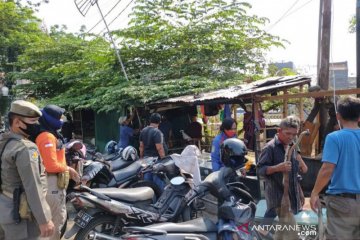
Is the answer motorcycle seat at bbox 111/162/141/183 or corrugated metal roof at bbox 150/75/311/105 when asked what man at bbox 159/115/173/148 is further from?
motorcycle seat at bbox 111/162/141/183

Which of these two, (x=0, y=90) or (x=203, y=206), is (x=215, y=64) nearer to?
(x=203, y=206)

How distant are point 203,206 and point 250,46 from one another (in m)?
8.65

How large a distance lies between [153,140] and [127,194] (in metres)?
2.26

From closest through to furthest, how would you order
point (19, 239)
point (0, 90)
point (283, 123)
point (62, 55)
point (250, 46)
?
1. point (19, 239)
2. point (283, 123)
3. point (250, 46)
4. point (62, 55)
5. point (0, 90)

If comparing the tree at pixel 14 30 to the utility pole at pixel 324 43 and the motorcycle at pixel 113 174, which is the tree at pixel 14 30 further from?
the motorcycle at pixel 113 174

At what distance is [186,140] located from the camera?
10102mm

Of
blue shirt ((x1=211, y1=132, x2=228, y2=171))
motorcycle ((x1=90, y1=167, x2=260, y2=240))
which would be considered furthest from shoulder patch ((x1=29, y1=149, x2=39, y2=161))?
blue shirt ((x1=211, y1=132, x2=228, y2=171))

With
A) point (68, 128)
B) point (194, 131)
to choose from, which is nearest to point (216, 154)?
point (194, 131)

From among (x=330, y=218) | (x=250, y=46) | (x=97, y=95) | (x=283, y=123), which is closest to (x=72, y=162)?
(x=283, y=123)

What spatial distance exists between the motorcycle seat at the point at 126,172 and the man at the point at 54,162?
2.47m

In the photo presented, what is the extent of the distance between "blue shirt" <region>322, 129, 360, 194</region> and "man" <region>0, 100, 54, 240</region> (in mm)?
2154

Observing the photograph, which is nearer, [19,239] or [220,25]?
[19,239]

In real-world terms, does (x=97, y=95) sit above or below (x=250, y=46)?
below

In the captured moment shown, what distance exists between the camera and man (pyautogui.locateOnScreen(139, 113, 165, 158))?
21.8 ft
